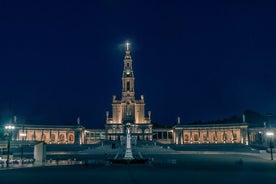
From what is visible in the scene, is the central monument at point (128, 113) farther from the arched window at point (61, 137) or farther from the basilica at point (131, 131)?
the arched window at point (61, 137)

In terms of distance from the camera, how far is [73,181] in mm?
20734

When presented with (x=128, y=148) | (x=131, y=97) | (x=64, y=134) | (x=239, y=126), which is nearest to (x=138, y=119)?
(x=131, y=97)

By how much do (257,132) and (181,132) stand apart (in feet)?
77.3

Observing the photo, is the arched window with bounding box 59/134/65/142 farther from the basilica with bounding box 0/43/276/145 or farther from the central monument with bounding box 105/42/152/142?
the central monument with bounding box 105/42/152/142

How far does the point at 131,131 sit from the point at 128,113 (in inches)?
323

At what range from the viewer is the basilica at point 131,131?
9338 cm

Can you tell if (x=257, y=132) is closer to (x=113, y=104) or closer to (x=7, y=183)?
(x=113, y=104)

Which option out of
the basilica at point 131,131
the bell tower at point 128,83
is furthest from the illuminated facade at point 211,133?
the bell tower at point 128,83

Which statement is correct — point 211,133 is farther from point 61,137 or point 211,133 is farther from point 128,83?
point 61,137

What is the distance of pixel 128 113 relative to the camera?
116 metres

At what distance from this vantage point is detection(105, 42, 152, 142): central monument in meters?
111

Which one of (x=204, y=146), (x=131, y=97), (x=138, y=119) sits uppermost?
(x=131, y=97)

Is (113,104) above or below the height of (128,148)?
above

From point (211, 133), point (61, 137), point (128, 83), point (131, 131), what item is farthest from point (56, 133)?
→ point (211, 133)
